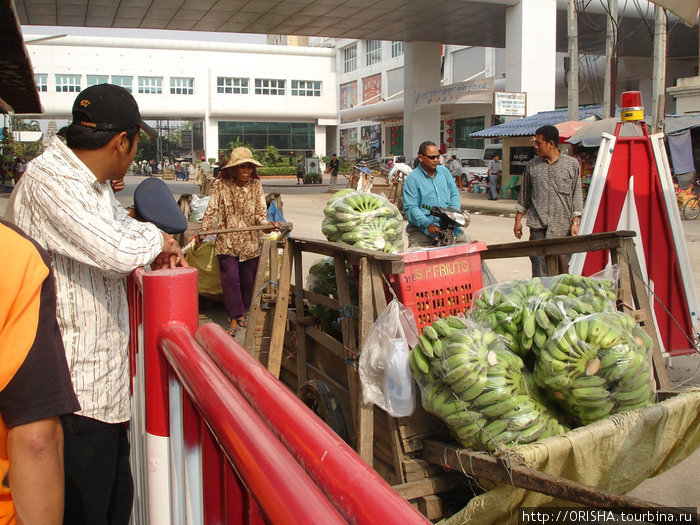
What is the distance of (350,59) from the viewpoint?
57.0 metres

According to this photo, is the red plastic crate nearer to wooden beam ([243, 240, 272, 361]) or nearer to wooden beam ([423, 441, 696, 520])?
wooden beam ([423, 441, 696, 520])

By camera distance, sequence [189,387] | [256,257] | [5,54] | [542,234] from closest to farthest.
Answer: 1. [189,387]
2. [542,234]
3. [256,257]
4. [5,54]

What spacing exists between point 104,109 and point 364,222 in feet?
6.96

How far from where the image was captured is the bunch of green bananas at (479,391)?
2607 mm

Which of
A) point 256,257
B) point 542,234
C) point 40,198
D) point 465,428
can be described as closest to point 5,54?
point 256,257

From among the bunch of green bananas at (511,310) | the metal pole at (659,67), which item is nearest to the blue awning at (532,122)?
the metal pole at (659,67)

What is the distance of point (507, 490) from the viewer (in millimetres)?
2533

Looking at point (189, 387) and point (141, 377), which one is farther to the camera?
point (141, 377)

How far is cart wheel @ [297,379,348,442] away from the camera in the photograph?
11.2 ft

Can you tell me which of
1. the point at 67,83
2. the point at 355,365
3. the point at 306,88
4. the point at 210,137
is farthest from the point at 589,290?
the point at 67,83

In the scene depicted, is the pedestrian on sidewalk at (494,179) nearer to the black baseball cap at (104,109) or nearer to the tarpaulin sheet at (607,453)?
the tarpaulin sheet at (607,453)

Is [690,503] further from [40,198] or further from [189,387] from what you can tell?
[40,198]

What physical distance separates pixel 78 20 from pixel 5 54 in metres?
14.4

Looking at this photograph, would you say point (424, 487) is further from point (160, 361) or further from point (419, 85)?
point (419, 85)
